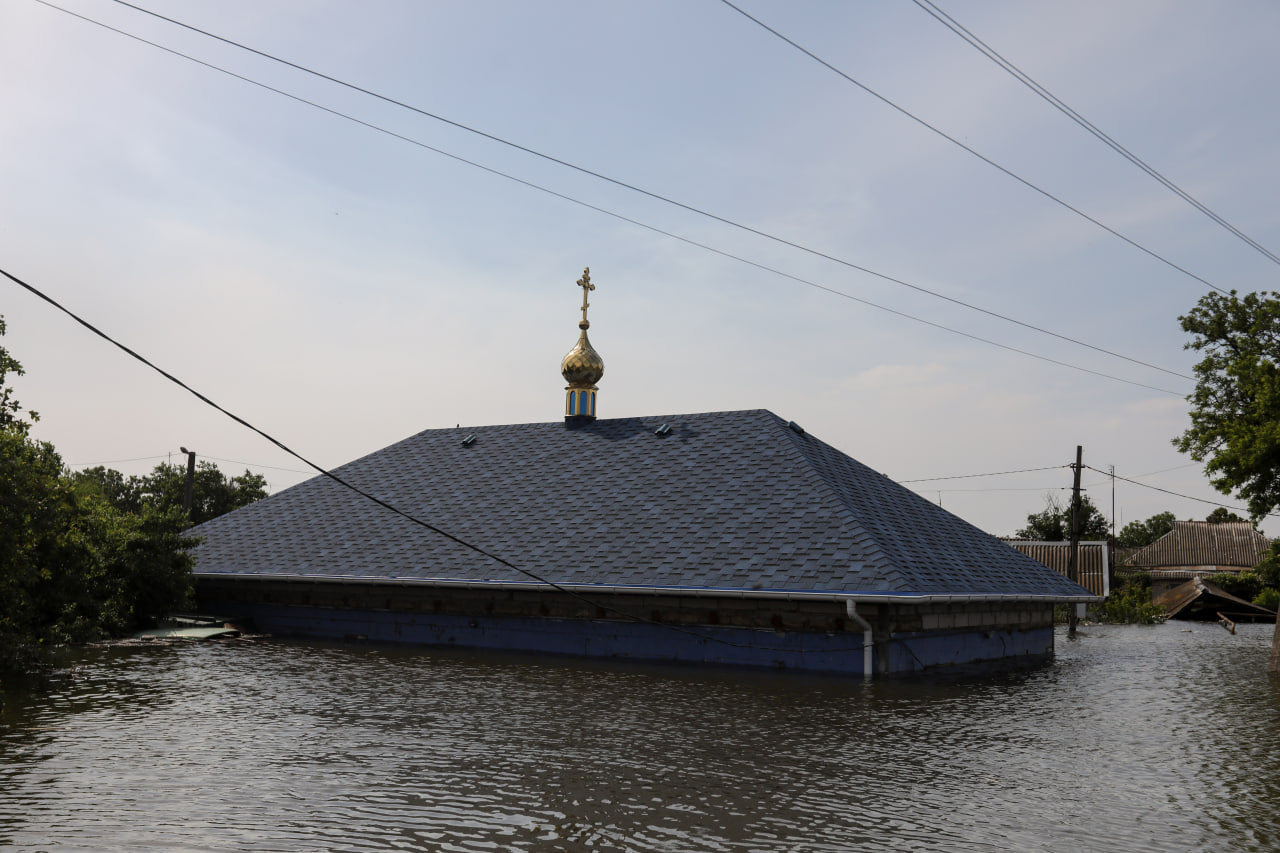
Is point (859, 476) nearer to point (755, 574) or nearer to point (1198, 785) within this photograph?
point (755, 574)

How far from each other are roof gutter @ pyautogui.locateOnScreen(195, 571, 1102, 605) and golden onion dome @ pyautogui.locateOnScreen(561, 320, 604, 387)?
9.95 m

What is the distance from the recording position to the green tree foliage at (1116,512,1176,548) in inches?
3839

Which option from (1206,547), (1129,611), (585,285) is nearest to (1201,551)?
(1206,547)

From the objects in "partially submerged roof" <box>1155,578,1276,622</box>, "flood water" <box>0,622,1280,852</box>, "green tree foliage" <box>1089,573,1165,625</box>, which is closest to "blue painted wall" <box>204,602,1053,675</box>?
"flood water" <box>0,622,1280,852</box>

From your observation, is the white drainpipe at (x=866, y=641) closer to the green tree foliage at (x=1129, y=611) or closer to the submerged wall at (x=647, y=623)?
the submerged wall at (x=647, y=623)

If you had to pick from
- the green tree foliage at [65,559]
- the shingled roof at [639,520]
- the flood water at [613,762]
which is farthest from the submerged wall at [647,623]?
the green tree foliage at [65,559]

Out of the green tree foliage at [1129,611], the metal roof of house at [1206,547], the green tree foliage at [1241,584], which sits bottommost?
the green tree foliage at [1129,611]

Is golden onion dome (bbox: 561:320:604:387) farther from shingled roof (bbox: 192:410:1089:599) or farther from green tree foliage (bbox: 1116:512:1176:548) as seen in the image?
green tree foliage (bbox: 1116:512:1176:548)

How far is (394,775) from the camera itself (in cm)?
916

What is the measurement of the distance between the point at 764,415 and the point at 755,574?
799cm

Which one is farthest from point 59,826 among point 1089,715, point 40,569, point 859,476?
point 859,476

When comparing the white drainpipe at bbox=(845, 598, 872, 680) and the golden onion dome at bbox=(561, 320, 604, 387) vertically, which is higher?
the golden onion dome at bbox=(561, 320, 604, 387)

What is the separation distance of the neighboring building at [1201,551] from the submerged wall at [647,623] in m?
51.5

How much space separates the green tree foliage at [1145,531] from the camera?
97.5 metres
